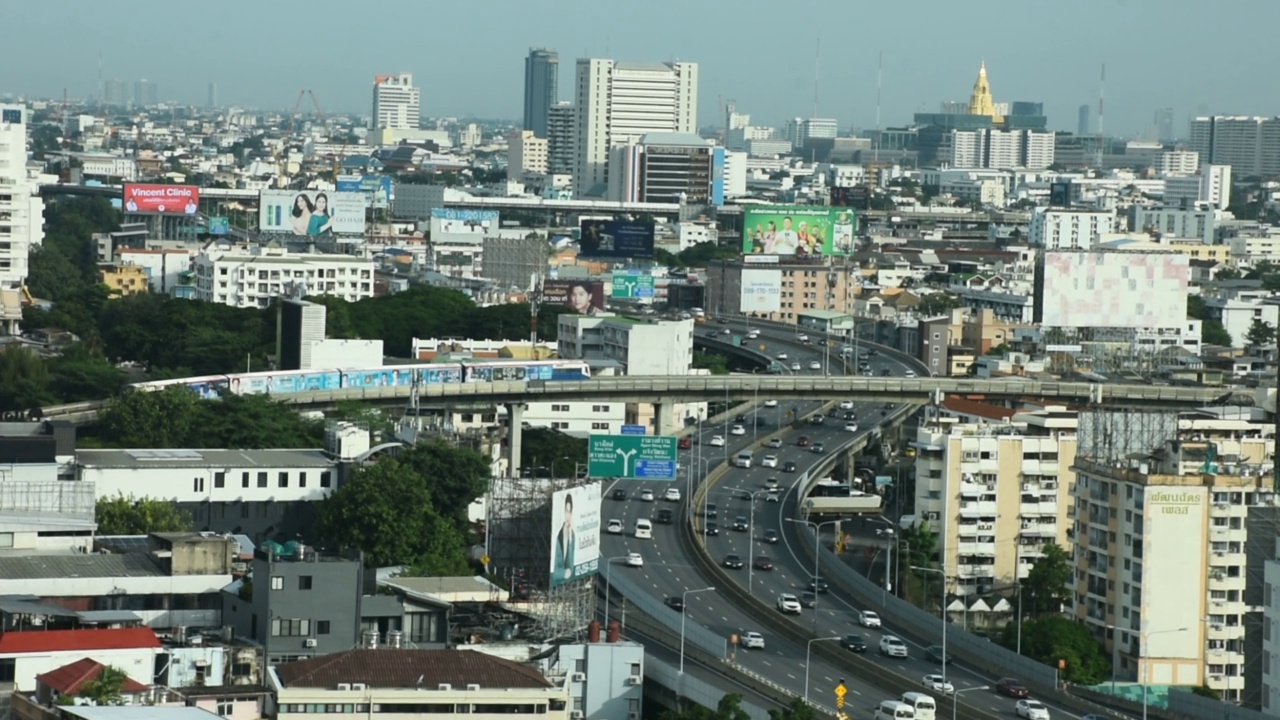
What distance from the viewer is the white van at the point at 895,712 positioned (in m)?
17.9

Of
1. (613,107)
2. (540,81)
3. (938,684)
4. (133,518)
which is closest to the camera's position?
(938,684)

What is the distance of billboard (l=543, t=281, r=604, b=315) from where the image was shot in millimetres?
47719

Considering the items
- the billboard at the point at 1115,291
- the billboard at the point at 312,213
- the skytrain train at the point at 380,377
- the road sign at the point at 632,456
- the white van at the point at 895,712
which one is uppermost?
the billboard at the point at 312,213

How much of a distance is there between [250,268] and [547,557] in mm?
28403

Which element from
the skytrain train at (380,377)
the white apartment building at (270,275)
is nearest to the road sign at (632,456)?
the skytrain train at (380,377)

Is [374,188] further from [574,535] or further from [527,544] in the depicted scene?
[574,535]

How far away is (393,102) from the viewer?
507ft

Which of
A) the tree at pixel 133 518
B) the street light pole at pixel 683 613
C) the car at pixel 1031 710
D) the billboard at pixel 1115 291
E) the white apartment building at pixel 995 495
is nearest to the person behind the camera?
the car at pixel 1031 710

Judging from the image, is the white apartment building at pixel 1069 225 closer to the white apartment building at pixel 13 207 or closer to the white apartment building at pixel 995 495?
the white apartment building at pixel 13 207

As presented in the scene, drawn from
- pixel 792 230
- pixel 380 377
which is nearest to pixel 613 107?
pixel 792 230

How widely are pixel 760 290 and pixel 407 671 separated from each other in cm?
3843

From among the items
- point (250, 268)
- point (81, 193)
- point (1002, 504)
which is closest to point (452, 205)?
point (81, 193)

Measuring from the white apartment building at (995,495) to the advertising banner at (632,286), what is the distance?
27897mm

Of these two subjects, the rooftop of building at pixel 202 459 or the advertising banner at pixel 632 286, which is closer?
the rooftop of building at pixel 202 459
